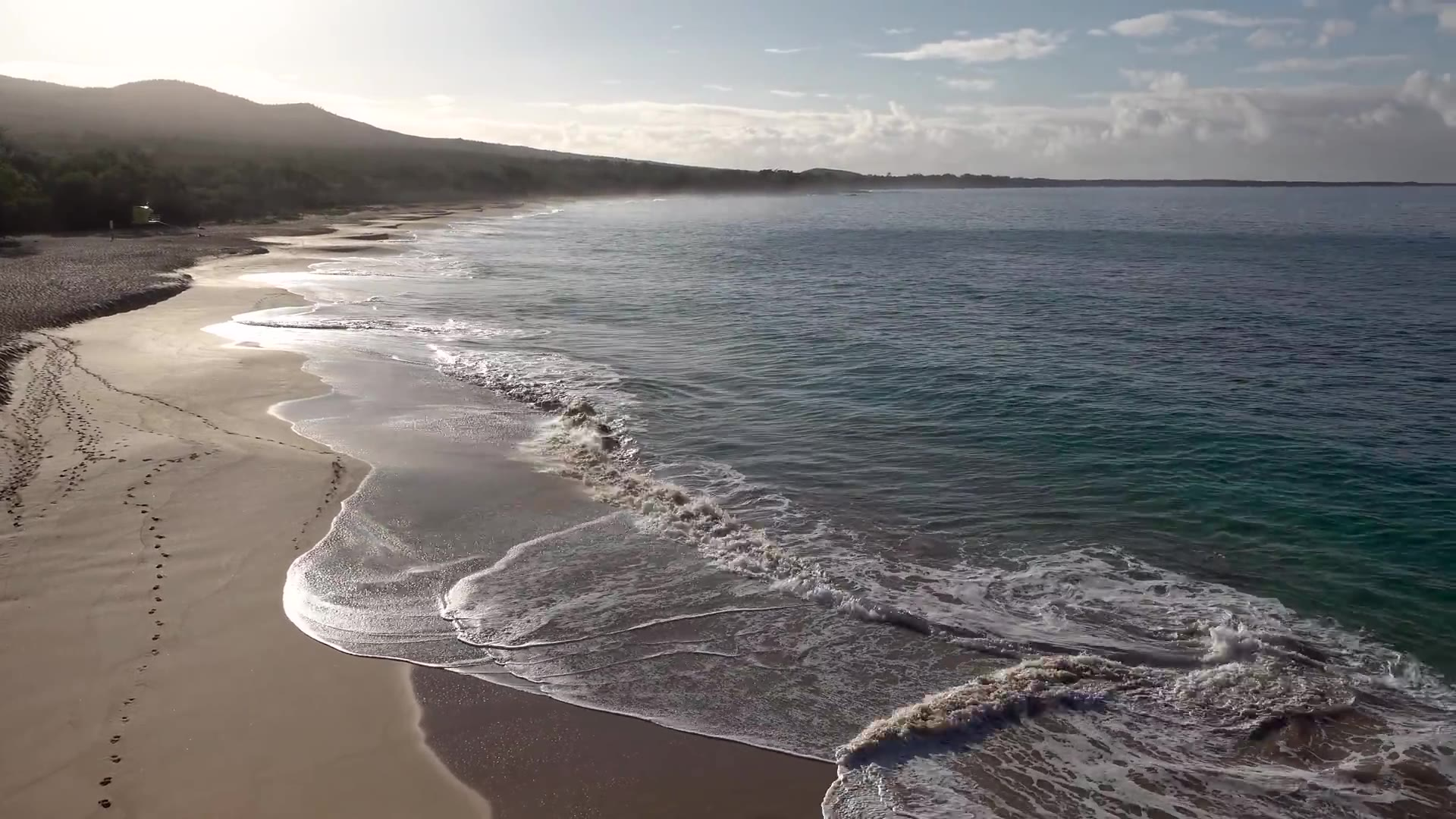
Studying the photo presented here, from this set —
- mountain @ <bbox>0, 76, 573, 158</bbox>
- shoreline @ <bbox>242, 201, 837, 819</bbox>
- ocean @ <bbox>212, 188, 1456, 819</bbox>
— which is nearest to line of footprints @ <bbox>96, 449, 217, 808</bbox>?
ocean @ <bbox>212, 188, 1456, 819</bbox>

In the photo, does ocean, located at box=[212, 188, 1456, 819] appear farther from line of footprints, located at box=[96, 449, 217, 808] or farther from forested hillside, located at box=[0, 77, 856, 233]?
forested hillside, located at box=[0, 77, 856, 233]

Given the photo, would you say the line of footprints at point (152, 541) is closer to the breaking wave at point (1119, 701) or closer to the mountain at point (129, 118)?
the breaking wave at point (1119, 701)

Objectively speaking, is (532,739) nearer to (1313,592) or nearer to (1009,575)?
(1009,575)

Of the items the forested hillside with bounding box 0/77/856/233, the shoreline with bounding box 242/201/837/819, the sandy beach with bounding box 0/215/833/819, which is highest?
the forested hillside with bounding box 0/77/856/233

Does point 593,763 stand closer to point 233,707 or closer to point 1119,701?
point 233,707

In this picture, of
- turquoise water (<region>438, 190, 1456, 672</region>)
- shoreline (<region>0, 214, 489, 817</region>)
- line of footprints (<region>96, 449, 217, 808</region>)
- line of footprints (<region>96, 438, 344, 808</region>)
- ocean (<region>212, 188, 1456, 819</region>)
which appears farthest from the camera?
turquoise water (<region>438, 190, 1456, 672</region>)

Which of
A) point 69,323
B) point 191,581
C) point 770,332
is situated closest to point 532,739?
point 191,581
